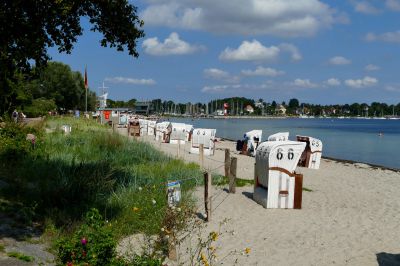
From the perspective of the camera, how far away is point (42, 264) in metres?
5.53

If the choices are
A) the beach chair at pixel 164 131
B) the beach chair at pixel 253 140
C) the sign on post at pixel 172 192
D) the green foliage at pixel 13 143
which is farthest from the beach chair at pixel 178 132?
the sign on post at pixel 172 192

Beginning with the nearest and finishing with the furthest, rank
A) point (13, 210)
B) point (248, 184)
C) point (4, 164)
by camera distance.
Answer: point (13, 210)
point (4, 164)
point (248, 184)

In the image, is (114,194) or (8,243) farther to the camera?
(114,194)

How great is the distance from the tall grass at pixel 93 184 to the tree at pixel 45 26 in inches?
98.8

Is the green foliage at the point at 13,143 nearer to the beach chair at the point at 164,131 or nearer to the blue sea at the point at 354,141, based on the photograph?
the beach chair at the point at 164,131

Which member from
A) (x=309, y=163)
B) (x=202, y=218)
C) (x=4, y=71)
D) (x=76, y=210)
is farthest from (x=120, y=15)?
(x=309, y=163)

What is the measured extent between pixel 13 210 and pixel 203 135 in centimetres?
1693

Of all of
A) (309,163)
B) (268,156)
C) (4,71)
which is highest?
(4,71)

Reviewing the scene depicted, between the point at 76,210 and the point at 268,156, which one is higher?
the point at 268,156

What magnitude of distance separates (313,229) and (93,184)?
4.60 m

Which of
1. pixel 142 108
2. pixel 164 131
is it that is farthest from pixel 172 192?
pixel 142 108

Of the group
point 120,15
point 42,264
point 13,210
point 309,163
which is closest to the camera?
point 42,264

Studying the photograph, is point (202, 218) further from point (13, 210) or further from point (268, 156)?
point (13, 210)

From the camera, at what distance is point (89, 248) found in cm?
459
